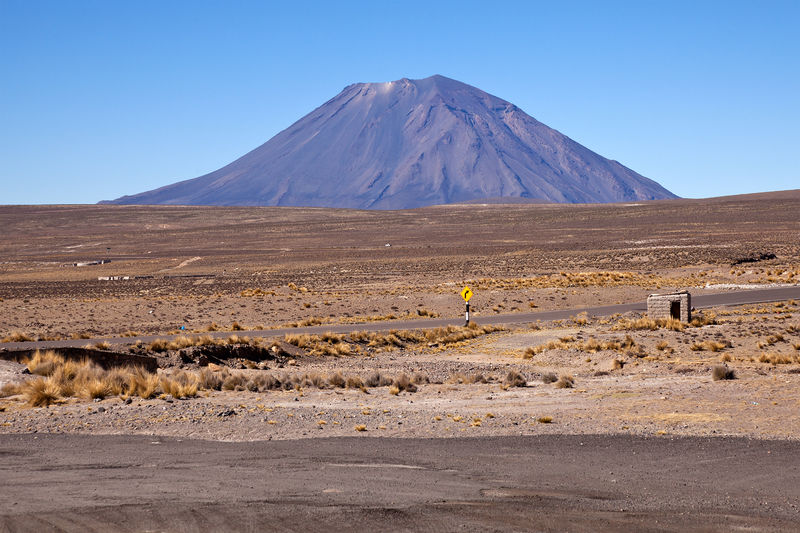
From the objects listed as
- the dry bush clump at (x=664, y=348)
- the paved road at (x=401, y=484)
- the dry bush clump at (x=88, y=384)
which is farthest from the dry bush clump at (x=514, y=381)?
the dry bush clump at (x=88, y=384)

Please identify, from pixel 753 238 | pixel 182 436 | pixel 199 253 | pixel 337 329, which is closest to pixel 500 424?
pixel 182 436

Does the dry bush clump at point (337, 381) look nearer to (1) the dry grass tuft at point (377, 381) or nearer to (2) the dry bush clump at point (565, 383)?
(1) the dry grass tuft at point (377, 381)

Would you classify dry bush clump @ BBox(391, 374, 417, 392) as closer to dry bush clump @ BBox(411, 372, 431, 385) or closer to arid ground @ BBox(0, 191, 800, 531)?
arid ground @ BBox(0, 191, 800, 531)

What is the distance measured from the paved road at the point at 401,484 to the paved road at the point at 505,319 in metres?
17.4

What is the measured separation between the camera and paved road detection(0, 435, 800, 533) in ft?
27.0

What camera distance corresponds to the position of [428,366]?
938 inches

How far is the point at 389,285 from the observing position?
55438mm

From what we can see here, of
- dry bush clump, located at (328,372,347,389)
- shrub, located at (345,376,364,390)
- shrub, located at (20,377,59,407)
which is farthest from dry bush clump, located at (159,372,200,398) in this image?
shrub, located at (345,376,364,390)

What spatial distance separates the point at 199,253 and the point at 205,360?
248ft

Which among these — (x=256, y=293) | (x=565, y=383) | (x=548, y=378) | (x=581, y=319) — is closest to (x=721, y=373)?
(x=565, y=383)

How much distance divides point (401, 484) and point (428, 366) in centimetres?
1417

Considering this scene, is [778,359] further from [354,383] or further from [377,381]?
[354,383]

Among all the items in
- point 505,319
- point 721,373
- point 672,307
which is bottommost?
point 505,319

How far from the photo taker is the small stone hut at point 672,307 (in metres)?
29.7
